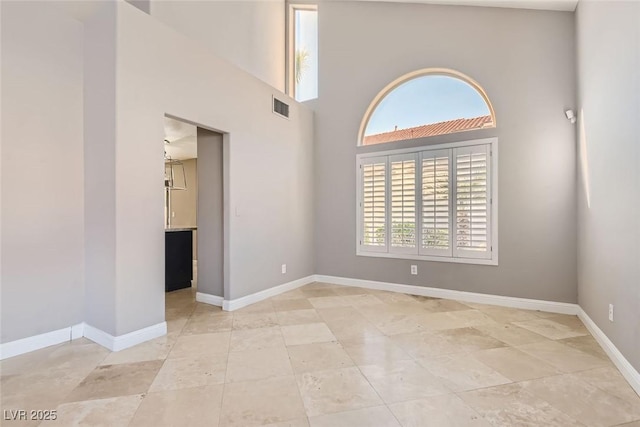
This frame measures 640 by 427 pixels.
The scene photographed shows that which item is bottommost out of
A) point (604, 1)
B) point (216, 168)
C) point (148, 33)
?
point (216, 168)

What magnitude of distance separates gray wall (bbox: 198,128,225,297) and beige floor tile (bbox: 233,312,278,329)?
57 centimetres

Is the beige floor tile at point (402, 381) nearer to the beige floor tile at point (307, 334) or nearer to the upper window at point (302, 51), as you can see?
the beige floor tile at point (307, 334)

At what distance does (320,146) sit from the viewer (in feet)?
16.6

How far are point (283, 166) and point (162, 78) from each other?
1912 mm

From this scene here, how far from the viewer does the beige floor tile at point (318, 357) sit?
224 centimetres

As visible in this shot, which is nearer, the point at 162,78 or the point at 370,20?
the point at 162,78

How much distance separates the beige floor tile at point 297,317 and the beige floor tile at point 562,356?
191 cm

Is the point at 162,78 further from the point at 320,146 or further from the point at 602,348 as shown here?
the point at 602,348

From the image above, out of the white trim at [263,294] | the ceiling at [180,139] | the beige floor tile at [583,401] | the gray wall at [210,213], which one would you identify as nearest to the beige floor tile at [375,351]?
the beige floor tile at [583,401]

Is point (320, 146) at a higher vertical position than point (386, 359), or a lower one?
higher

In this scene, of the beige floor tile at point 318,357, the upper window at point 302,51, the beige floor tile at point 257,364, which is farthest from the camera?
the upper window at point 302,51

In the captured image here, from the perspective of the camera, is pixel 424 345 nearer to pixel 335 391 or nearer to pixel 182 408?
pixel 335 391


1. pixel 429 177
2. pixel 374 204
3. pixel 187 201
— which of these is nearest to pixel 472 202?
pixel 429 177

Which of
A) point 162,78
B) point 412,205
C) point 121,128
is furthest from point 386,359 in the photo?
point 162,78
